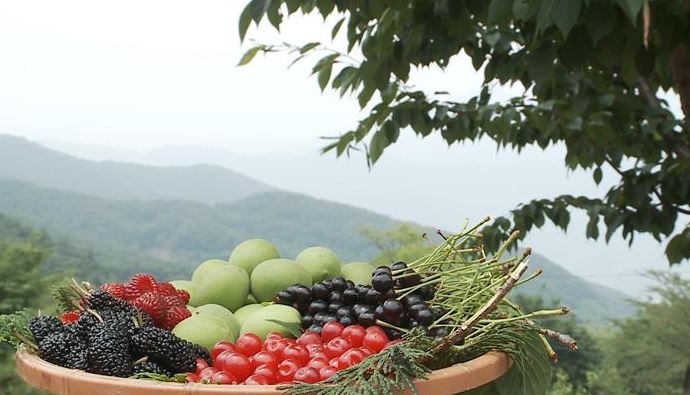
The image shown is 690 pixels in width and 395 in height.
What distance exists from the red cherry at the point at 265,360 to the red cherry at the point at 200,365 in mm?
109

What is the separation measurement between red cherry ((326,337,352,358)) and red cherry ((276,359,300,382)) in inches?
3.1

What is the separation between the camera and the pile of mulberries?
1.61 m

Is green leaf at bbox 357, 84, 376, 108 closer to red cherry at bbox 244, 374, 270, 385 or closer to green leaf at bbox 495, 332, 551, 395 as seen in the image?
green leaf at bbox 495, 332, 551, 395

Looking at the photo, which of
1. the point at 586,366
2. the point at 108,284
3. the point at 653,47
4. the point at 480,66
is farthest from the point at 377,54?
the point at 586,366

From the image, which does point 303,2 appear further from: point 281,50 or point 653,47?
point 653,47

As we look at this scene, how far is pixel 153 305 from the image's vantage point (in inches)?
75.4

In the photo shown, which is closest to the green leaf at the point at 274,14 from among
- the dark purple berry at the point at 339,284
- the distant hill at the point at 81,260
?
the dark purple berry at the point at 339,284

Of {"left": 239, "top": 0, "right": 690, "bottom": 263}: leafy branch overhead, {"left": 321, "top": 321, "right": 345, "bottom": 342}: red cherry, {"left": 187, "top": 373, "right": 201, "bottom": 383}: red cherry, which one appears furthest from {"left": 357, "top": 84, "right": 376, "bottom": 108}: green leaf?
{"left": 187, "top": 373, "right": 201, "bottom": 383}: red cherry

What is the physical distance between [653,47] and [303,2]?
1036 mm

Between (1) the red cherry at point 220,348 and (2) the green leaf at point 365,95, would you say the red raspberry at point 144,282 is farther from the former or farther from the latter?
(2) the green leaf at point 365,95

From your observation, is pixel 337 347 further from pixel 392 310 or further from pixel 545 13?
pixel 545 13

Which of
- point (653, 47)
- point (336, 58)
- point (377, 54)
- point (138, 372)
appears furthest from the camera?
point (336, 58)

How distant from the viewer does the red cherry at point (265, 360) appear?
1598 millimetres

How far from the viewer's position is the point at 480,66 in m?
3.10
